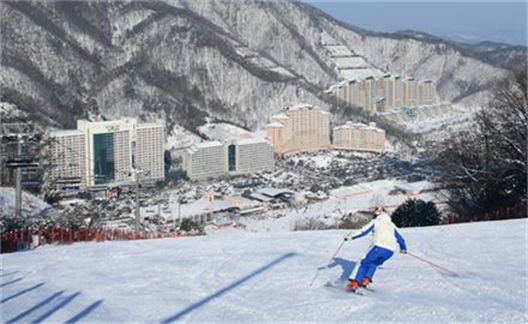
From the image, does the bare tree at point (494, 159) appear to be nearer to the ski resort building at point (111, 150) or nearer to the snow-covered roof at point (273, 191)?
the snow-covered roof at point (273, 191)

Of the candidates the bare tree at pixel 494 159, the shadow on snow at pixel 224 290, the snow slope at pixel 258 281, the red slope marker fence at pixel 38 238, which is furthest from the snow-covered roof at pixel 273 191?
the shadow on snow at pixel 224 290

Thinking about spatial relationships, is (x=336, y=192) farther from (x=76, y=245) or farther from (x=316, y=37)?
(x=316, y=37)

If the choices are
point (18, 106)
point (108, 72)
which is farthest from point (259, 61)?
point (18, 106)

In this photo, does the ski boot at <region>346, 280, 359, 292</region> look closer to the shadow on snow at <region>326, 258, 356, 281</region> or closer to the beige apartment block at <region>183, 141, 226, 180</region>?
the shadow on snow at <region>326, 258, 356, 281</region>

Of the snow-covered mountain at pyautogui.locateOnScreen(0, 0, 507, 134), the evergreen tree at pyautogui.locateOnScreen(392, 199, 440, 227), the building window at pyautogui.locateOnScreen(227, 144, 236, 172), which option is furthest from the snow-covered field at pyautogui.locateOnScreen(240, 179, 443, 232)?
the snow-covered mountain at pyautogui.locateOnScreen(0, 0, 507, 134)

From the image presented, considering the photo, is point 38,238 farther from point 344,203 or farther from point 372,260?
point 344,203

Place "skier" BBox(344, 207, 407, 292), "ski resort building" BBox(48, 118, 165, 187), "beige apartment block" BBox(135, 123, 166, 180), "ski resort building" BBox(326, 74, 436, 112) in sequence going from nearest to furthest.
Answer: "skier" BBox(344, 207, 407, 292) < "ski resort building" BBox(48, 118, 165, 187) < "beige apartment block" BBox(135, 123, 166, 180) < "ski resort building" BBox(326, 74, 436, 112)
